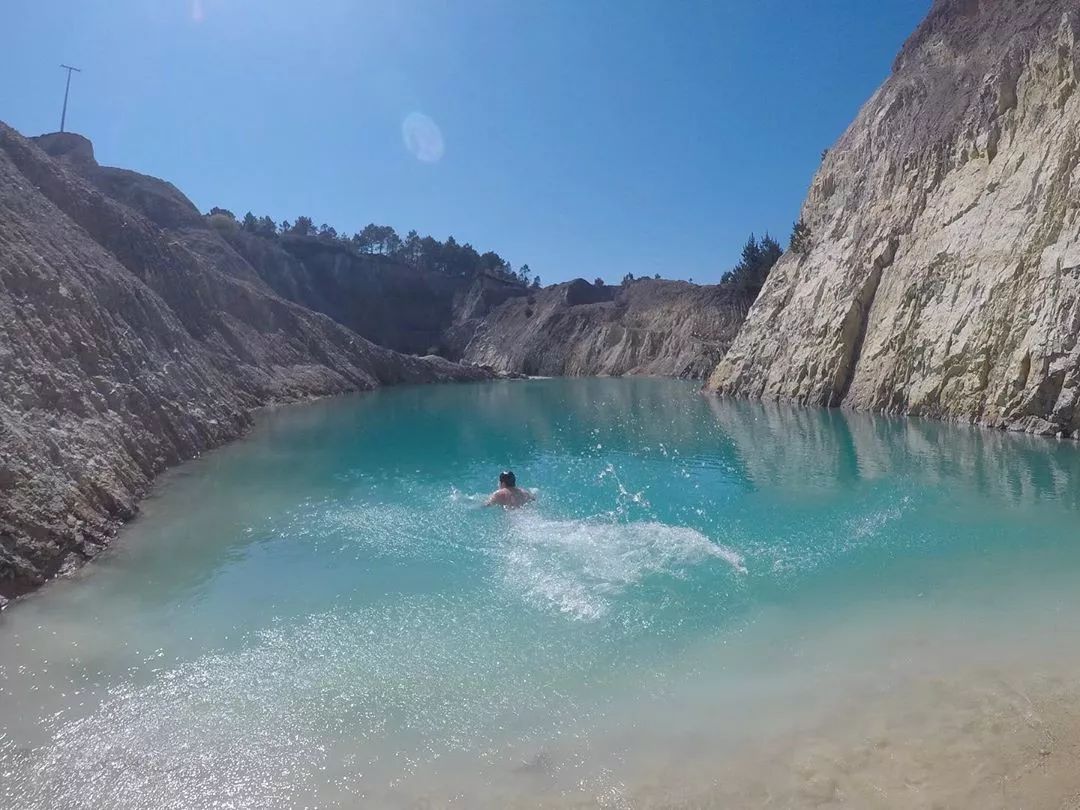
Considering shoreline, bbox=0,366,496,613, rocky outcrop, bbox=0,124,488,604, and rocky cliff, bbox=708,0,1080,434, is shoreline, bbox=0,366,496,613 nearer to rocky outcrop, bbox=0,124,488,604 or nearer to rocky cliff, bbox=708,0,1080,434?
rocky outcrop, bbox=0,124,488,604

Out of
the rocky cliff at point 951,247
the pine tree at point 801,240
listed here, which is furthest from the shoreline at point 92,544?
the pine tree at point 801,240

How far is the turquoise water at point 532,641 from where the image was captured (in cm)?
532

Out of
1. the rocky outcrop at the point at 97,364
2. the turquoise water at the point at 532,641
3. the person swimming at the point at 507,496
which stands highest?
the rocky outcrop at the point at 97,364

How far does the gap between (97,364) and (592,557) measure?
42.8 feet

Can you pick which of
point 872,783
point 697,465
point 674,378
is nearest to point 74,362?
point 697,465

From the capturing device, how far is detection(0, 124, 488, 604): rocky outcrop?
33.4 feet

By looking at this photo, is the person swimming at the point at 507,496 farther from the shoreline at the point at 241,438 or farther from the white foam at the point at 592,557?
the shoreline at the point at 241,438

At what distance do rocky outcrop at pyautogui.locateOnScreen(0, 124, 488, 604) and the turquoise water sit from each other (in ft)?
3.29

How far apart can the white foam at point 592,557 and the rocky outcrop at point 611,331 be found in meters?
51.1

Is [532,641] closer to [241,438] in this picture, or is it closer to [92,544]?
[92,544]

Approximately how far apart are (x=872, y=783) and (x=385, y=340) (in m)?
84.6

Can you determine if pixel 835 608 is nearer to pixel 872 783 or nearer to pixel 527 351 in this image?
pixel 872 783

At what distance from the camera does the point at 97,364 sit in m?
16.1

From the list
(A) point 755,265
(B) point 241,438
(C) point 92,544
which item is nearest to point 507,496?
(C) point 92,544
